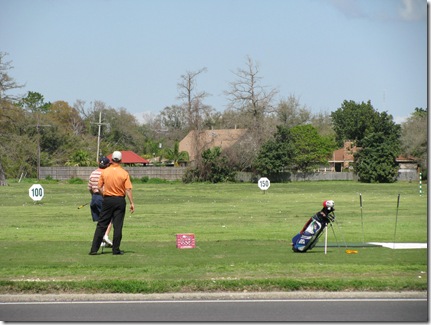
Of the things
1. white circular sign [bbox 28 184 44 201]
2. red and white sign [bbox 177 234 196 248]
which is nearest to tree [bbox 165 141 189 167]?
white circular sign [bbox 28 184 44 201]

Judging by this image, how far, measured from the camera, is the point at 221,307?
12.2 metres

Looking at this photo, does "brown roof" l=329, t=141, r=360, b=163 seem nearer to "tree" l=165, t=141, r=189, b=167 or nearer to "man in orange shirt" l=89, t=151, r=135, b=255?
"tree" l=165, t=141, r=189, b=167

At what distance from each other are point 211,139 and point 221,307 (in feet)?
303

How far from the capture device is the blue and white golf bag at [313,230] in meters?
17.3

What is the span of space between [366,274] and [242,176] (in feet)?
288

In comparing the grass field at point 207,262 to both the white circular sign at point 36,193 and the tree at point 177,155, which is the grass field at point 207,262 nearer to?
the white circular sign at point 36,193

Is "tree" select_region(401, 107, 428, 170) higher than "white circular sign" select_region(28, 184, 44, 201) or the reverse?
higher

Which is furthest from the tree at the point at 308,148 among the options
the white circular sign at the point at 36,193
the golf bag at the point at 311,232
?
the golf bag at the point at 311,232

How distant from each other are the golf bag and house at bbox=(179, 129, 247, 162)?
80.9 m

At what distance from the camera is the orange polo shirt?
1692 centimetres

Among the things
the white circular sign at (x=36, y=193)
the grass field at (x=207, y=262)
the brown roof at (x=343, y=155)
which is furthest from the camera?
the brown roof at (x=343, y=155)

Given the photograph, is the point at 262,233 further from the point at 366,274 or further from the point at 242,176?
the point at 242,176

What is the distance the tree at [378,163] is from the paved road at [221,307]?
86.5m

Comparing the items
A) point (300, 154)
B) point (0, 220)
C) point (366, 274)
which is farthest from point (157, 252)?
point (300, 154)
